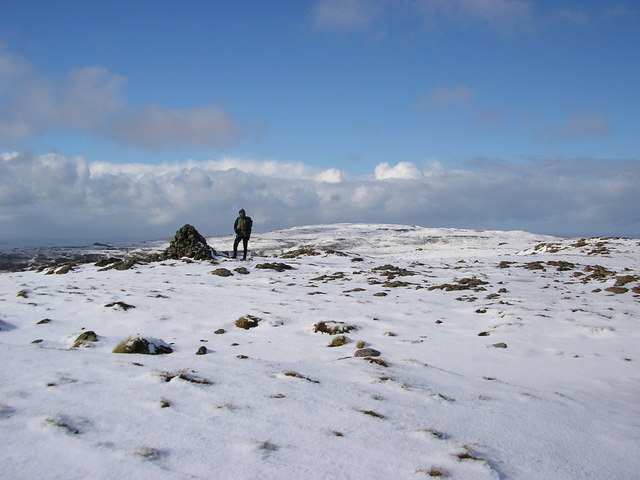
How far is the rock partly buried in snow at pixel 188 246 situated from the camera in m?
23.0

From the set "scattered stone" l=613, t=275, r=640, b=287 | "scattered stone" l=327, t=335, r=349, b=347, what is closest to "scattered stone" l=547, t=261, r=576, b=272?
"scattered stone" l=613, t=275, r=640, b=287

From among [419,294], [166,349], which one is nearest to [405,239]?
[419,294]

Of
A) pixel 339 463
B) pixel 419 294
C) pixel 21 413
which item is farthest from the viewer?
pixel 419 294

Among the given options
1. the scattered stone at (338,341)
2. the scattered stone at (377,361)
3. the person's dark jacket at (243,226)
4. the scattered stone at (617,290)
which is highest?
the person's dark jacket at (243,226)

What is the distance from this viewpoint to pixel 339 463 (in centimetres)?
342

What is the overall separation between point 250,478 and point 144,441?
3.38 ft

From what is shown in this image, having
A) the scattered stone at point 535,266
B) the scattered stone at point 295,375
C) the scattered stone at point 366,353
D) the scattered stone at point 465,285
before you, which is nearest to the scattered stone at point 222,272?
the scattered stone at point 465,285

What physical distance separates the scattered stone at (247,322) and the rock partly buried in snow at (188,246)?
13.1 meters

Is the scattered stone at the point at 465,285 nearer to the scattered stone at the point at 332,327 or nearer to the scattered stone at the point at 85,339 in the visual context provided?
the scattered stone at the point at 332,327

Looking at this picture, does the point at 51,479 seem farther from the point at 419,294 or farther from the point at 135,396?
the point at 419,294

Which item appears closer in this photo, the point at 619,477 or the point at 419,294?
the point at 619,477

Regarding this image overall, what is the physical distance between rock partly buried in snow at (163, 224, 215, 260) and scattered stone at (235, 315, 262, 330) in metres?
13.1

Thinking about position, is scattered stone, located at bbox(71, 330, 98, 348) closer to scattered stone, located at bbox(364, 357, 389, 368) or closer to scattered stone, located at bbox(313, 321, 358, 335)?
scattered stone, located at bbox(313, 321, 358, 335)

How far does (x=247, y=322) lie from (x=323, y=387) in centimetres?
502
